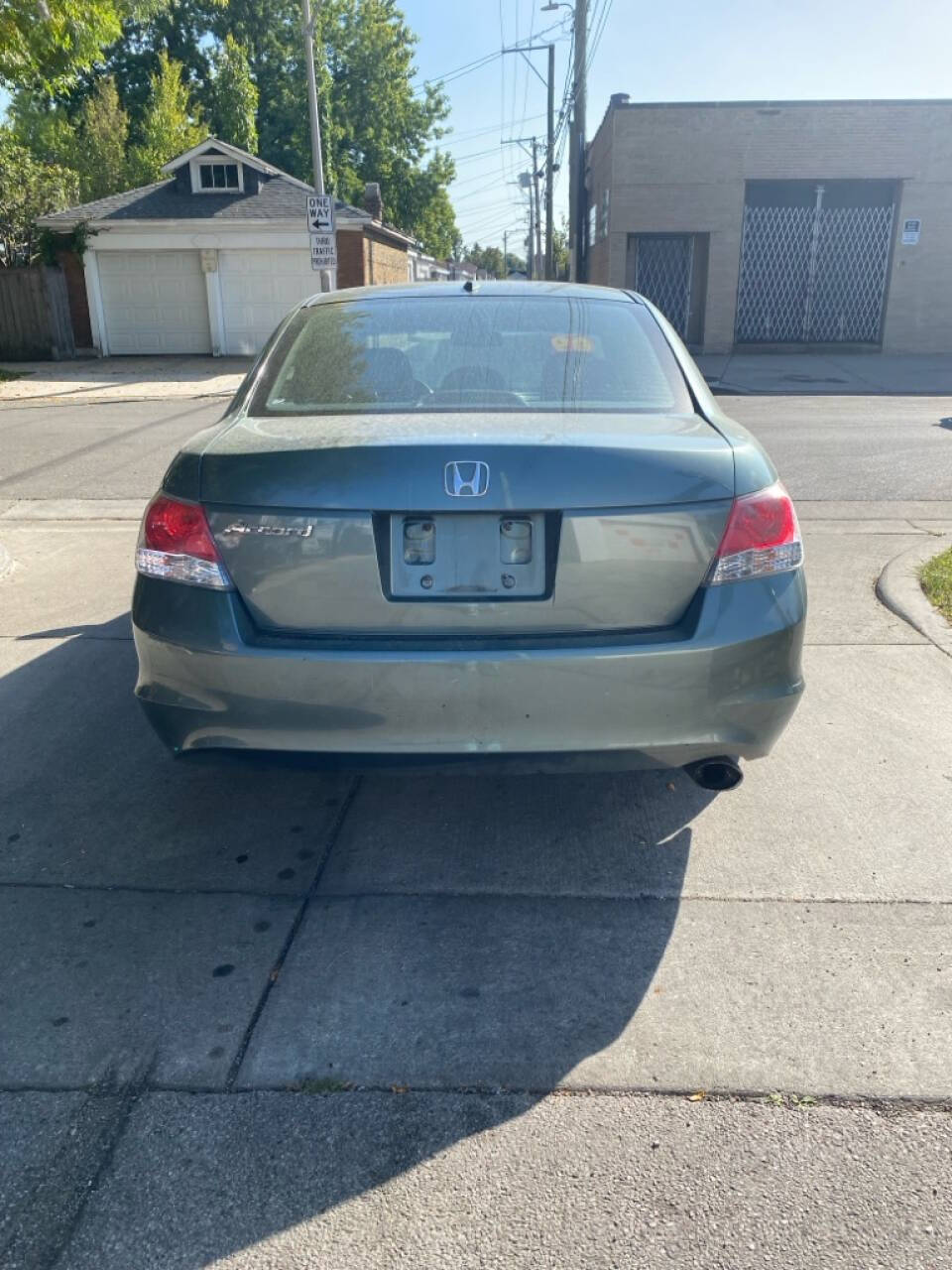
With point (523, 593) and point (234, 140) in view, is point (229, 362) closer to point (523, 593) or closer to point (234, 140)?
point (234, 140)

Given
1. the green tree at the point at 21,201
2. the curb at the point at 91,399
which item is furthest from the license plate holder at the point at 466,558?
the green tree at the point at 21,201

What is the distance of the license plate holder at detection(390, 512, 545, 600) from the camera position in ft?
8.97

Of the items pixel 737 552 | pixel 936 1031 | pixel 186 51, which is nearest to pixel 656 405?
pixel 737 552

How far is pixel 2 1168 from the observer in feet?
7.14

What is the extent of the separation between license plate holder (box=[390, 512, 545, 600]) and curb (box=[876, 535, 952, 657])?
3.25 m

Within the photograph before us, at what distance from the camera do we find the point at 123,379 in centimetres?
2222

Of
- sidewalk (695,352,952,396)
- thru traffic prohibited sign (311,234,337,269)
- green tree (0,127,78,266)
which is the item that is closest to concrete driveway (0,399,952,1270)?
thru traffic prohibited sign (311,234,337,269)

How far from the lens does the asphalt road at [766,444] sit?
31.6 feet

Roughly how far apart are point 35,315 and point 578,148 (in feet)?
46.1

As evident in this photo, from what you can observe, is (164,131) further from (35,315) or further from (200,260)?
(200,260)

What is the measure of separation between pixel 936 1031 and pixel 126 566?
18.7 ft

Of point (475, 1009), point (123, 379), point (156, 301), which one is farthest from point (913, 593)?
point (156, 301)

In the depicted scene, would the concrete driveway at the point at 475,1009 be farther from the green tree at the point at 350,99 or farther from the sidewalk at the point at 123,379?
the green tree at the point at 350,99

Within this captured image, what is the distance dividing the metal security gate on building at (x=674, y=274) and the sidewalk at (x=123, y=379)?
999 centimetres
